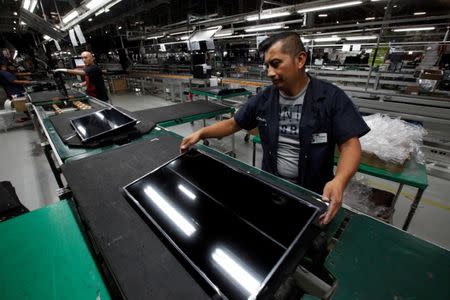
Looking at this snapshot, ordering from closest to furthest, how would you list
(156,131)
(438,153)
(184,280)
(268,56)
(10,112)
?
(184,280)
(268,56)
(156,131)
(438,153)
(10,112)

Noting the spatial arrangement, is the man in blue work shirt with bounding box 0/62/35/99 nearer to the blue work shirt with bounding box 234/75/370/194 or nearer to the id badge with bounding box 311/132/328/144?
the blue work shirt with bounding box 234/75/370/194

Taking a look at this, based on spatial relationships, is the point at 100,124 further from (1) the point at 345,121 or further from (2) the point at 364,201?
(2) the point at 364,201

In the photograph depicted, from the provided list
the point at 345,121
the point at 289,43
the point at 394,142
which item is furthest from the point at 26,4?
the point at 394,142

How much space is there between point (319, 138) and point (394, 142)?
903 mm

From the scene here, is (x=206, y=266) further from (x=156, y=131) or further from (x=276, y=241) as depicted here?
(x=156, y=131)

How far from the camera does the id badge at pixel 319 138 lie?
1.31 m

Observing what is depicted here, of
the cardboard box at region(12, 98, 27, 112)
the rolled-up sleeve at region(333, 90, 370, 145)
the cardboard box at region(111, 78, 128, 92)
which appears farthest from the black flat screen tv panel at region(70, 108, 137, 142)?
the cardboard box at region(111, 78, 128, 92)

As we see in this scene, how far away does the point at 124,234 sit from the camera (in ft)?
2.67

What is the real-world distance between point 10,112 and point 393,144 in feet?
24.5

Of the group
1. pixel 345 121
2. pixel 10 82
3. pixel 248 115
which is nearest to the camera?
pixel 345 121

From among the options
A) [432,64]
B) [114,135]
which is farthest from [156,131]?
[432,64]

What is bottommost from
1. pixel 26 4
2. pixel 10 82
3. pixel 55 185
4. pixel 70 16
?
pixel 55 185

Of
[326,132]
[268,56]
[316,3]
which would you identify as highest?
[316,3]

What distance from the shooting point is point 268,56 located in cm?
127
